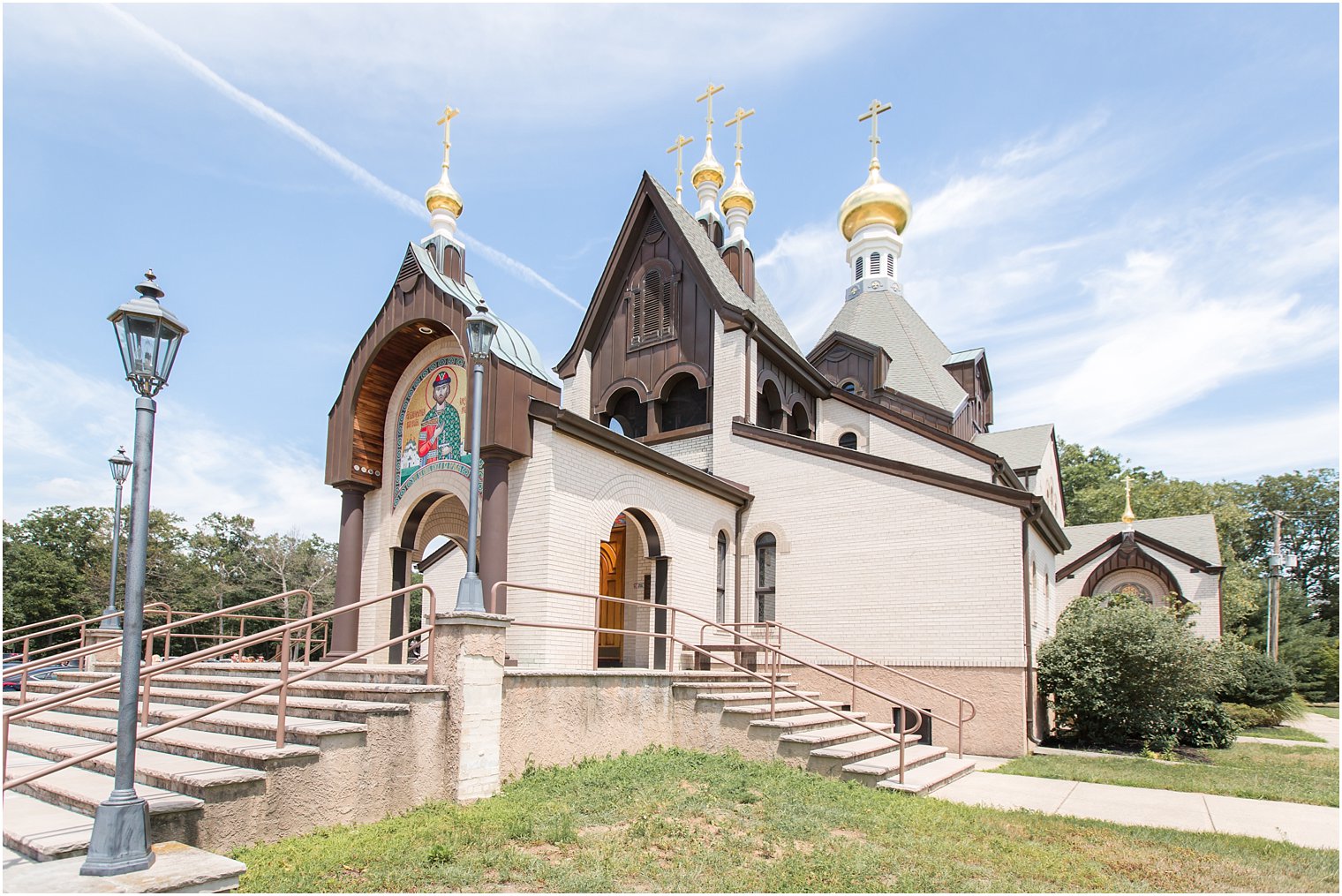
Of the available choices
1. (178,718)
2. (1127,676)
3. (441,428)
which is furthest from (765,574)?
(178,718)

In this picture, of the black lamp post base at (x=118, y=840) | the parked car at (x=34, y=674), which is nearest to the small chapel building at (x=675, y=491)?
the parked car at (x=34, y=674)

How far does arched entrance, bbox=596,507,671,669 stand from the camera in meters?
14.1

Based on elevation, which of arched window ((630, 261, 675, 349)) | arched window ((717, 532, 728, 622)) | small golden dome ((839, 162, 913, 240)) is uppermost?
small golden dome ((839, 162, 913, 240))

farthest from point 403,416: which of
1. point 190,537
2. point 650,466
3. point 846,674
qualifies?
point 190,537

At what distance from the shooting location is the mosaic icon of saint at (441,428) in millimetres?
12810

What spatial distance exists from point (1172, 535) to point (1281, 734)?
544 inches

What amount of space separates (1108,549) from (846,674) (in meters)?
19.7

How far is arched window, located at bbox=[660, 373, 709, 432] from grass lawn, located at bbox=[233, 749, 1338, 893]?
10.1 meters

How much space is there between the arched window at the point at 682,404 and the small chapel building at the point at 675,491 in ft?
0.13

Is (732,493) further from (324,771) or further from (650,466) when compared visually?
(324,771)

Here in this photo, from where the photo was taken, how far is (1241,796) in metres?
10.3

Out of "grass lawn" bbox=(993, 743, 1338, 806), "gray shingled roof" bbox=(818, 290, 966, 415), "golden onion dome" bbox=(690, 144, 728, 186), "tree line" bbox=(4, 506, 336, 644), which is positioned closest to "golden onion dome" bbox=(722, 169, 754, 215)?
"golden onion dome" bbox=(690, 144, 728, 186)

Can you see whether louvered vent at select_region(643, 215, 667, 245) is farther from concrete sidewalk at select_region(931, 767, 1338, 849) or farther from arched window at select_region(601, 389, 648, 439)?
concrete sidewalk at select_region(931, 767, 1338, 849)

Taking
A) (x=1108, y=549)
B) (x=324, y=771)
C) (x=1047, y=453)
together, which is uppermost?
Result: (x=1047, y=453)
